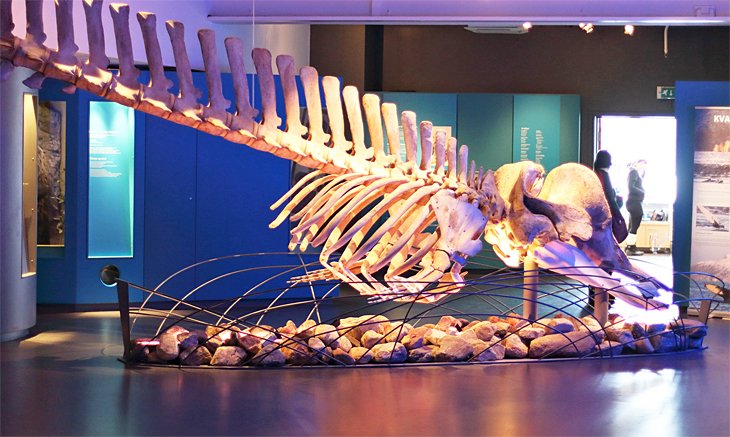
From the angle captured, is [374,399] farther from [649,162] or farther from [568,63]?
[649,162]

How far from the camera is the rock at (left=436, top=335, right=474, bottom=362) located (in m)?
6.73

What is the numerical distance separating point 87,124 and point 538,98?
7.00 metres

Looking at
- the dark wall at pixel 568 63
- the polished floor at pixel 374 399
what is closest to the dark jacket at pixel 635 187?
the dark wall at pixel 568 63

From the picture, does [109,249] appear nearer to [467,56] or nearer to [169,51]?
[169,51]

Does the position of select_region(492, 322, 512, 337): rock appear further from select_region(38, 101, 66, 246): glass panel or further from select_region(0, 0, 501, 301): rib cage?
select_region(38, 101, 66, 246): glass panel

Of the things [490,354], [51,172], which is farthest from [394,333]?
[51,172]

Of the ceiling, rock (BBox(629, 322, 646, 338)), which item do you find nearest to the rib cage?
rock (BBox(629, 322, 646, 338))

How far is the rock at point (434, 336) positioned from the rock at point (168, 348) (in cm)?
191

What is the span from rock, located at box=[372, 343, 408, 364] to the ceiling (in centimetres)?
455

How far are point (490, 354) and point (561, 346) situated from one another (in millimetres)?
570

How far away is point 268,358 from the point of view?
645 cm

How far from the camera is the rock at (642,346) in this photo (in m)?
7.17

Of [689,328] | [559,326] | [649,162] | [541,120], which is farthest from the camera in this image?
[649,162]

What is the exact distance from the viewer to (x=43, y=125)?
10.7 meters
